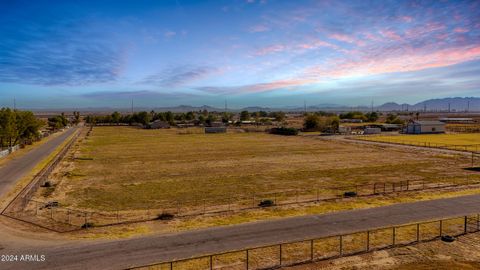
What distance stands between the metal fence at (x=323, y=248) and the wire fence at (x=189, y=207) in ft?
26.3

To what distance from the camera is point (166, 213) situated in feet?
87.7

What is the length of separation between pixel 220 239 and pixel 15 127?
220 feet

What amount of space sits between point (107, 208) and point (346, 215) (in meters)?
19.2

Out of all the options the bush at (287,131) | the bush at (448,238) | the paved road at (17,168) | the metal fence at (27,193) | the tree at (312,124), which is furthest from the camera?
the tree at (312,124)

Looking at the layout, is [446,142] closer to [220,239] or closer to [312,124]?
[312,124]

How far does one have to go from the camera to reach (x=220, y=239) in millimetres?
21500

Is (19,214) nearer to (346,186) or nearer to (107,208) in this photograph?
(107,208)

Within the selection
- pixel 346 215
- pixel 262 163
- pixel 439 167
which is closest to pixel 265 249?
pixel 346 215

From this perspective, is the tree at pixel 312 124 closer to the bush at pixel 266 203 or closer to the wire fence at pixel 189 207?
the wire fence at pixel 189 207

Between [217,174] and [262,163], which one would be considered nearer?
[217,174]

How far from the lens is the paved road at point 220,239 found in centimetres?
1847

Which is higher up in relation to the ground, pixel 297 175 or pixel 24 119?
pixel 24 119

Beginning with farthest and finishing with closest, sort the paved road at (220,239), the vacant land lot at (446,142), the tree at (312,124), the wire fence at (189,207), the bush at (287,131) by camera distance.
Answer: the tree at (312,124) < the bush at (287,131) < the vacant land lot at (446,142) < the wire fence at (189,207) < the paved road at (220,239)

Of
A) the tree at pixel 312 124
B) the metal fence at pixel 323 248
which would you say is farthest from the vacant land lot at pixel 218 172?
the tree at pixel 312 124
